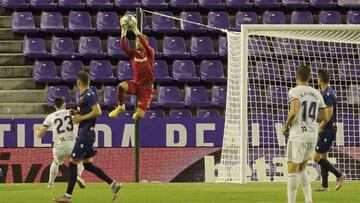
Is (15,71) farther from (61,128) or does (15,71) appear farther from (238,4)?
(61,128)

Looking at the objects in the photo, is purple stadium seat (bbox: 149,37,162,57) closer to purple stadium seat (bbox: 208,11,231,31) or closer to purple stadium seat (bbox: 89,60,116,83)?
purple stadium seat (bbox: 89,60,116,83)

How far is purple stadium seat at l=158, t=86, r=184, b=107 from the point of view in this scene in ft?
80.4

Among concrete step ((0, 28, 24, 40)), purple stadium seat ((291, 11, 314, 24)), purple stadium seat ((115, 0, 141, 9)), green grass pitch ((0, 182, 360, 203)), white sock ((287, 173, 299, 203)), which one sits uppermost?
purple stadium seat ((115, 0, 141, 9))

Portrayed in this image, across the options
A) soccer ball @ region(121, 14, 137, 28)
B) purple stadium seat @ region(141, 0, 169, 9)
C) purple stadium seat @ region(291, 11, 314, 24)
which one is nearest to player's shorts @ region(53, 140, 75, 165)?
soccer ball @ region(121, 14, 137, 28)

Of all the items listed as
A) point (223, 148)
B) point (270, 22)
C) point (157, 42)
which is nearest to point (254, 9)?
point (270, 22)

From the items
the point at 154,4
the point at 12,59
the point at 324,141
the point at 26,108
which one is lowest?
the point at 324,141

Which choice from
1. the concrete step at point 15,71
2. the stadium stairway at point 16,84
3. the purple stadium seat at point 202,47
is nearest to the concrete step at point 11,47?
the stadium stairway at point 16,84

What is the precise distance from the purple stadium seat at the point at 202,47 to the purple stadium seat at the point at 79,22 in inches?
101

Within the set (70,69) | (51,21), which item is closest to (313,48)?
(70,69)

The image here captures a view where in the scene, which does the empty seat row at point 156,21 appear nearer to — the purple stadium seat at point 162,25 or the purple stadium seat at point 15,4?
the purple stadium seat at point 162,25

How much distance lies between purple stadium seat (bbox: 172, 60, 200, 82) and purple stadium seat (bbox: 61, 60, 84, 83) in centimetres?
227

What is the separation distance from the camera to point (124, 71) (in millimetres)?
25438

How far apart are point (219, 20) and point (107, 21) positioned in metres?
2.84

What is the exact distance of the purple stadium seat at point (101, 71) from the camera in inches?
993
